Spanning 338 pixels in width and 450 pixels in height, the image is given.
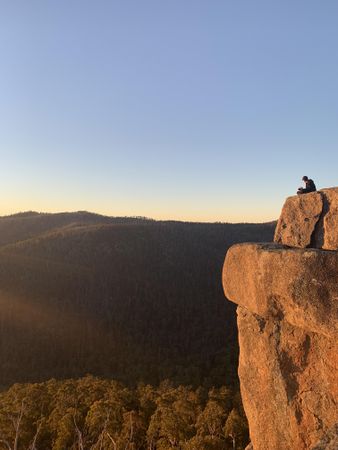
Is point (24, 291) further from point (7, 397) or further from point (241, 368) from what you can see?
point (241, 368)

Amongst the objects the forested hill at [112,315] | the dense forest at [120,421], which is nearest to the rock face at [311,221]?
the dense forest at [120,421]

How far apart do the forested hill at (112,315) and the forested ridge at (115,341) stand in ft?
1.32

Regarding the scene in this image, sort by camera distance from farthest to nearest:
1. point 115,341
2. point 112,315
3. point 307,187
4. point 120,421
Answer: point 112,315
point 115,341
point 120,421
point 307,187

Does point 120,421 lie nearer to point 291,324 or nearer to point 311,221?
point 291,324

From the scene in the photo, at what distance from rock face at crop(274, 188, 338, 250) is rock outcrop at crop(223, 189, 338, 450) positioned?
28 millimetres

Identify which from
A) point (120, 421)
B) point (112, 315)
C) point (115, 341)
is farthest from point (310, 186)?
point (112, 315)

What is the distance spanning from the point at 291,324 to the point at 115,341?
12296cm

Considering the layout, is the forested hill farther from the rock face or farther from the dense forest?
the rock face

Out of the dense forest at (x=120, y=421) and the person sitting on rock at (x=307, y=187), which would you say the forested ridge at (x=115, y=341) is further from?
the person sitting on rock at (x=307, y=187)

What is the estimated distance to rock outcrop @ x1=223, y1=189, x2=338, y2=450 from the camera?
10.5 metres

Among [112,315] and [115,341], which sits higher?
[112,315]

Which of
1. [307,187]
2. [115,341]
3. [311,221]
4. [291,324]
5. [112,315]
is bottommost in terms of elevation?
[115,341]

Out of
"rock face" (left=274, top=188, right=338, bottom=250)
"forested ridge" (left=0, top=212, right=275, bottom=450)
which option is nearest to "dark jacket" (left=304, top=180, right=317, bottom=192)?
"rock face" (left=274, top=188, right=338, bottom=250)

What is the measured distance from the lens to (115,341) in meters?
129
